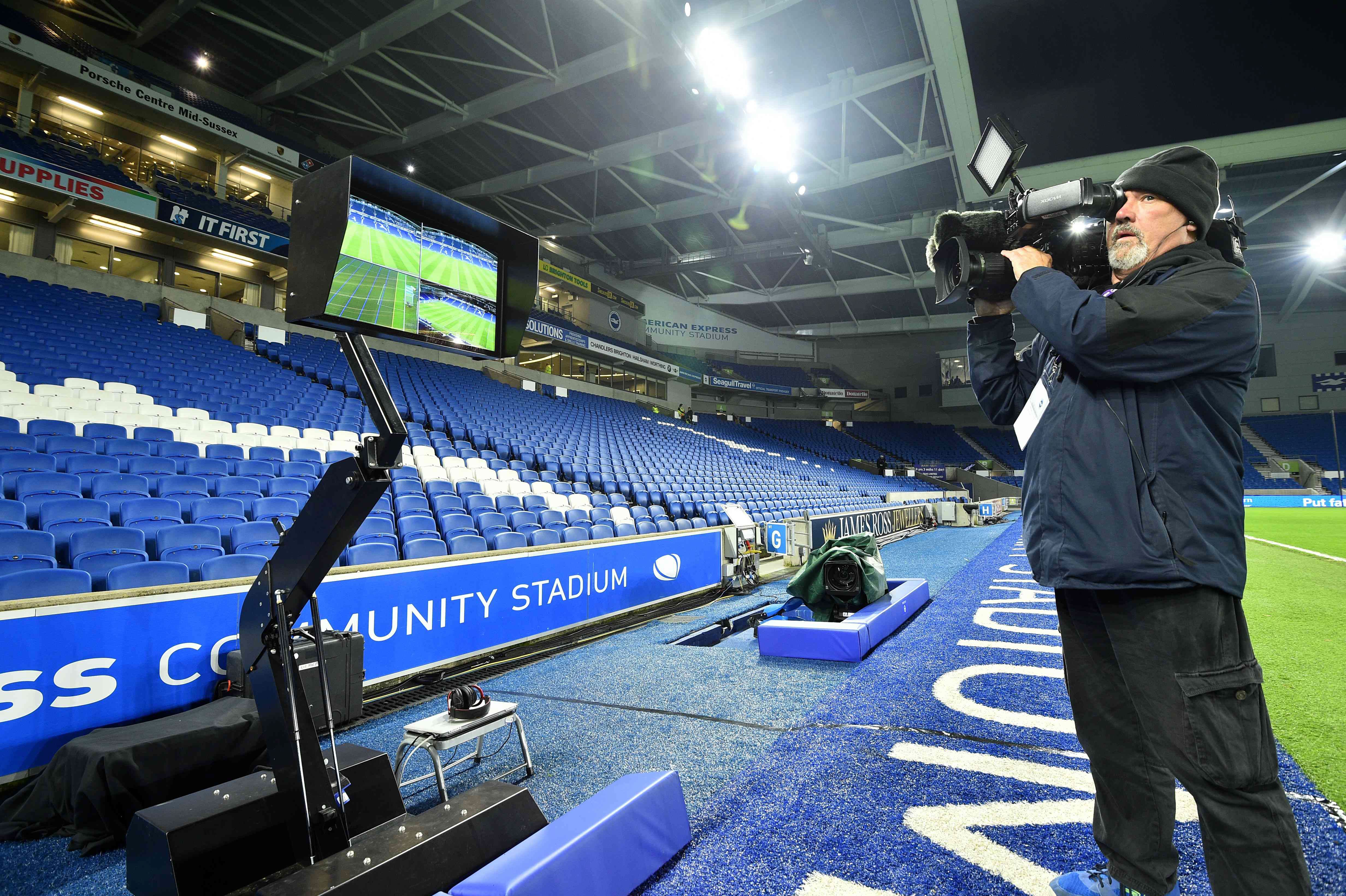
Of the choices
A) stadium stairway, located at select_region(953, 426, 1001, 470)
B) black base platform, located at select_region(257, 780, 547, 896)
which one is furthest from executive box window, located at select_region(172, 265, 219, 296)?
stadium stairway, located at select_region(953, 426, 1001, 470)

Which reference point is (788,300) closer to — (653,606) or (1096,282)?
(653,606)

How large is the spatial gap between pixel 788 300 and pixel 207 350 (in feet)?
75.6

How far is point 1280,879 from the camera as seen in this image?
935mm

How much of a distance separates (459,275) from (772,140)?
46.6 ft

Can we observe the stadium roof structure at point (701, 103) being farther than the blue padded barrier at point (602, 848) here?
Yes

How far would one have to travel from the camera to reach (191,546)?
3988 millimetres

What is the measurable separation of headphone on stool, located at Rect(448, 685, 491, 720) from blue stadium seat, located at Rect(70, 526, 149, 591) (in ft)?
7.56

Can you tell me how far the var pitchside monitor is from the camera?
124cm

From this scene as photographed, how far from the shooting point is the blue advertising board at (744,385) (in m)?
26.7

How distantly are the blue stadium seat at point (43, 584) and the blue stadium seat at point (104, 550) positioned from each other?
22cm

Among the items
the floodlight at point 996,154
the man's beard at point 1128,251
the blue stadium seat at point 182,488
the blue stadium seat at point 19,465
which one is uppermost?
the floodlight at point 996,154

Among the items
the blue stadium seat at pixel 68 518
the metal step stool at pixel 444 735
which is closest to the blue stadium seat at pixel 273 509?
the blue stadium seat at pixel 68 518

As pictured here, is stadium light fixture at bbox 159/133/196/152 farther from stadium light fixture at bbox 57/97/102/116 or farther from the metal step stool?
the metal step stool

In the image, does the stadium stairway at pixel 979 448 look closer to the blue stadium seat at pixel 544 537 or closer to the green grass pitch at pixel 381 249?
the blue stadium seat at pixel 544 537
